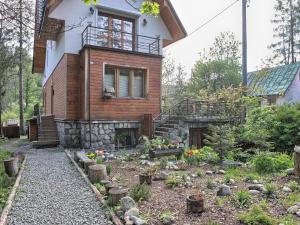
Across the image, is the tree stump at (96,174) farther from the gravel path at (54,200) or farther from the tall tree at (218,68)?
the tall tree at (218,68)

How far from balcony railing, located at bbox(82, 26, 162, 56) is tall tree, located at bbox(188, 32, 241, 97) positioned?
9193mm

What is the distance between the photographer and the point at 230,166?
733cm

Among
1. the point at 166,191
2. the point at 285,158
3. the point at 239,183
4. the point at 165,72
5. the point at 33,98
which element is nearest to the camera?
the point at 166,191

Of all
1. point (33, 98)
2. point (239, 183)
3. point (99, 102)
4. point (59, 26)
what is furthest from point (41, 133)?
point (33, 98)

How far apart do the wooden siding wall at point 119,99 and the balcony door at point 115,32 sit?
111 cm

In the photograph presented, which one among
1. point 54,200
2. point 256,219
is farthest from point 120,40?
point 256,219

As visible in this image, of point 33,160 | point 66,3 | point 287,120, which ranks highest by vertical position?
point 66,3

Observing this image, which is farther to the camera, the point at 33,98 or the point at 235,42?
the point at 33,98

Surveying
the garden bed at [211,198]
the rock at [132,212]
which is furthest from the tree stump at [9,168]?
the rock at [132,212]

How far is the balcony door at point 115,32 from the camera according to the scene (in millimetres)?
12289

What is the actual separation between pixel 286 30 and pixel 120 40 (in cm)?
2014

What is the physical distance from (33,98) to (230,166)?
114 ft

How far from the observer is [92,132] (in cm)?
1109

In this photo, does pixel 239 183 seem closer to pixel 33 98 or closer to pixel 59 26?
pixel 59 26
